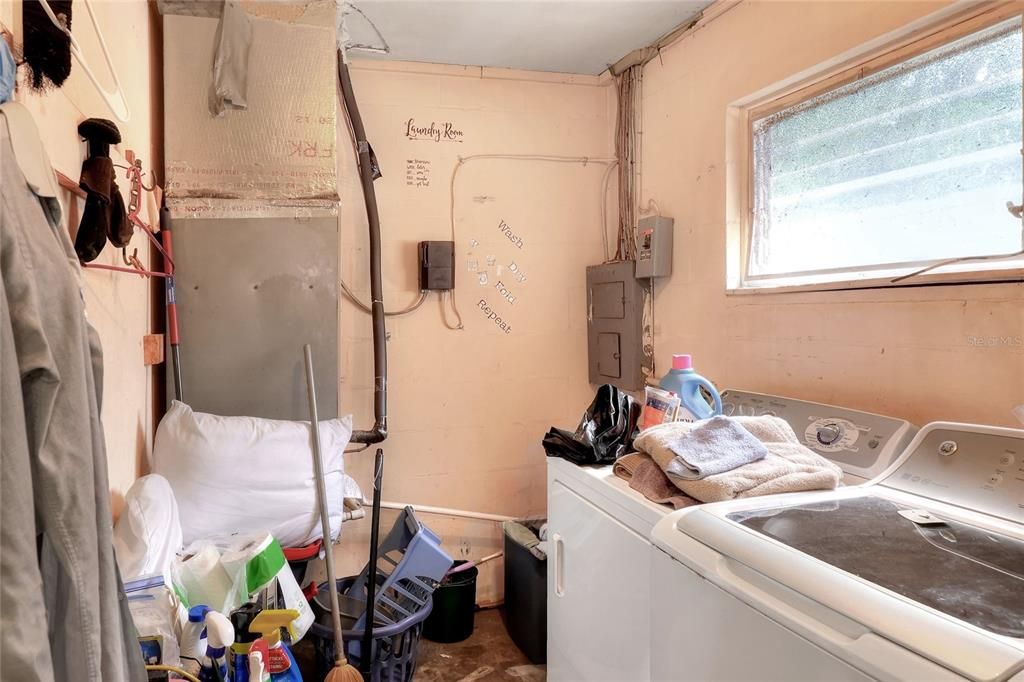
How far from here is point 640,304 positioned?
8.37 ft

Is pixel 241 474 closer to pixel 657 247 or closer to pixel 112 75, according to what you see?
pixel 112 75

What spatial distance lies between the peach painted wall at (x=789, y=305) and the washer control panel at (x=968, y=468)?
6.3 inches

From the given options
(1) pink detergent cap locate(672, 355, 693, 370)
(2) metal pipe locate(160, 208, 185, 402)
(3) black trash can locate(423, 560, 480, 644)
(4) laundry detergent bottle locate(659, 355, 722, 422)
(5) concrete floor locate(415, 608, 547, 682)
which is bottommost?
(5) concrete floor locate(415, 608, 547, 682)

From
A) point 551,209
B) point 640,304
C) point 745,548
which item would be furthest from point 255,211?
point 745,548

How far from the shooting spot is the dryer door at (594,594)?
1.39 metres

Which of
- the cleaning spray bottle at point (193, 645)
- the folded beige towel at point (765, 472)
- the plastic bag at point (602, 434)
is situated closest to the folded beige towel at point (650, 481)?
the folded beige towel at point (765, 472)

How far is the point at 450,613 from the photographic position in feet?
8.02

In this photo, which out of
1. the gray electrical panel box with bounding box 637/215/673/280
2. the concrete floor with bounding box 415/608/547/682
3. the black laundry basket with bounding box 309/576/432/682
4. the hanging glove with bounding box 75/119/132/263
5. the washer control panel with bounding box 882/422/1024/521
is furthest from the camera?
the gray electrical panel box with bounding box 637/215/673/280

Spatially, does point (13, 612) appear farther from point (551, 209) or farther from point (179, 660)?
point (551, 209)

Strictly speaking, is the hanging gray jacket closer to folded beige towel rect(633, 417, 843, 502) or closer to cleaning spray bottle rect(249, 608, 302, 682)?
cleaning spray bottle rect(249, 608, 302, 682)

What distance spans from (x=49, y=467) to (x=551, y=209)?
2311 millimetres

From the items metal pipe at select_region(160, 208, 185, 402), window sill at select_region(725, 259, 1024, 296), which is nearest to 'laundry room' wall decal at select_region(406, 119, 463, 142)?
metal pipe at select_region(160, 208, 185, 402)

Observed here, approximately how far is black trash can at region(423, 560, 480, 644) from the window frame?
1562mm

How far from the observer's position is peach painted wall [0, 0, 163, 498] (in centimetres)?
120
